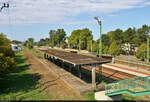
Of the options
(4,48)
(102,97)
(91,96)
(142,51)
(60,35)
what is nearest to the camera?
(102,97)

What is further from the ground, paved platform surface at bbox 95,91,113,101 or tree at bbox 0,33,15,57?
tree at bbox 0,33,15,57

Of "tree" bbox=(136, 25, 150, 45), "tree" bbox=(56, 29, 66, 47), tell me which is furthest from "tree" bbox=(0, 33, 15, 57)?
"tree" bbox=(56, 29, 66, 47)

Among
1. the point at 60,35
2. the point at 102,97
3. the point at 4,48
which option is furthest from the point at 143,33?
→ the point at 60,35

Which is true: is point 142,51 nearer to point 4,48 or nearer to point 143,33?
point 143,33

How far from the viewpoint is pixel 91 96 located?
12.0 meters

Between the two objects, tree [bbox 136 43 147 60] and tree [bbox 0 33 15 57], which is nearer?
tree [bbox 0 33 15 57]

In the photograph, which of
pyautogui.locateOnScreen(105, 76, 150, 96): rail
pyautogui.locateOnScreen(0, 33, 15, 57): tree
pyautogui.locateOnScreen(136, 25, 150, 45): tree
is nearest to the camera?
pyautogui.locateOnScreen(105, 76, 150, 96): rail

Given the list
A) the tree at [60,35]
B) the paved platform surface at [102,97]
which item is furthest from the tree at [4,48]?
the tree at [60,35]

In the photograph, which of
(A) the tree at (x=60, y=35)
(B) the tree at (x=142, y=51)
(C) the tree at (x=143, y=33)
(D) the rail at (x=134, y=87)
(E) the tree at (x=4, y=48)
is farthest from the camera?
(A) the tree at (x=60, y=35)

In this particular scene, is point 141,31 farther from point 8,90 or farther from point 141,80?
point 8,90

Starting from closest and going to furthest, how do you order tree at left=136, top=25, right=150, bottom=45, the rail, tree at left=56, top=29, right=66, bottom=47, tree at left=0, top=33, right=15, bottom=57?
the rail, tree at left=0, top=33, right=15, bottom=57, tree at left=136, top=25, right=150, bottom=45, tree at left=56, top=29, right=66, bottom=47

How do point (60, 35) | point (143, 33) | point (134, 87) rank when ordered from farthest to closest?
point (60, 35) < point (143, 33) < point (134, 87)

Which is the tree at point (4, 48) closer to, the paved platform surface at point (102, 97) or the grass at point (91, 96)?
the grass at point (91, 96)

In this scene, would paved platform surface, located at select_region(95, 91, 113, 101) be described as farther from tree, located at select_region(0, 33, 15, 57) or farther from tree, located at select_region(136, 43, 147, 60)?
tree, located at select_region(136, 43, 147, 60)
